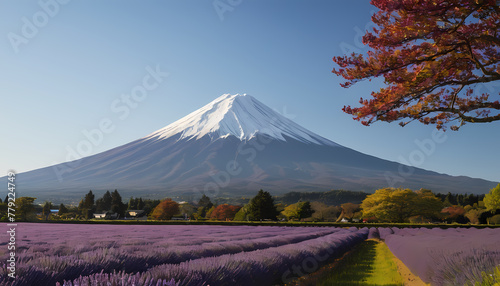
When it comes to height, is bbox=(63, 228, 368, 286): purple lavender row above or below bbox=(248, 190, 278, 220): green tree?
above

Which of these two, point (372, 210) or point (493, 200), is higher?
point (493, 200)

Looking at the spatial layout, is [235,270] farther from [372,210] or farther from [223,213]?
[223,213]

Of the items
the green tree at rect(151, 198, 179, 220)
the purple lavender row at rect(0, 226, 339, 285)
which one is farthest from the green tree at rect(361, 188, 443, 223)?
the purple lavender row at rect(0, 226, 339, 285)

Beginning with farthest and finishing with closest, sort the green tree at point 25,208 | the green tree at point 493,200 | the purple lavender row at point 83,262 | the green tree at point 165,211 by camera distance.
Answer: the green tree at point 165,211 < the green tree at point 493,200 < the green tree at point 25,208 < the purple lavender row at point 83,262

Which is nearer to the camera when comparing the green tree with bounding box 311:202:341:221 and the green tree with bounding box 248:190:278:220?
the green tree with bounding box 248:190:278:220

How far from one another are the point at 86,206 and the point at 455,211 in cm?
9681

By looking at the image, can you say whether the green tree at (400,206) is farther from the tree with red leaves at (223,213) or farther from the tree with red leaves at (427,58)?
the tree with red leaves at (427,58)

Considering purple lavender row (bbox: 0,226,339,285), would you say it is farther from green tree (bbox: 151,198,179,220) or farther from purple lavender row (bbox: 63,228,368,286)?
green tree (bbox: 151,198,179,220)

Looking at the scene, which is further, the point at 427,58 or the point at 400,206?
the point at 400,206

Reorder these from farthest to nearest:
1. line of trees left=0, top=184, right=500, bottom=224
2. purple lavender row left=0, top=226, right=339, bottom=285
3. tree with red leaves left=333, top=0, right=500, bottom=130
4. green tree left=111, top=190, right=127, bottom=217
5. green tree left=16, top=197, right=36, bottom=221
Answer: green tree left=111, top=190, right=127, bottom=217
line of trees left=0, top=184, right=500, bottom=224
green tree left=16, top=197, right=36, bottom=221
tree with red leaves left=333, top=0, right=500, bottom=130
purple lavender row left=0, top=226, right=339, bottom=285

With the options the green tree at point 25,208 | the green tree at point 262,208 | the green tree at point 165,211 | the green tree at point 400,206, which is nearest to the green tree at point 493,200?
the green tree at point 400,206

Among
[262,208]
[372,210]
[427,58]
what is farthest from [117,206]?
[427,58]

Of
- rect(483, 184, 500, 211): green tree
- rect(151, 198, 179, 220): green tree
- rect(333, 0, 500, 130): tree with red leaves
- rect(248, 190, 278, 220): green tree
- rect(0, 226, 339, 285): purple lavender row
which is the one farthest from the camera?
rect(151, 198, 179, 220): green tree

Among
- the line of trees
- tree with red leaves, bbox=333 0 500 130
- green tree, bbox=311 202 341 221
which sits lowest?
green tree, bbox=311 202 341 221
